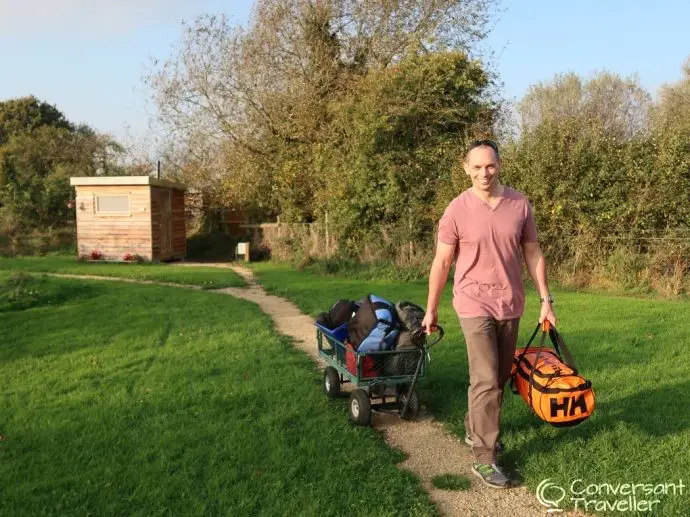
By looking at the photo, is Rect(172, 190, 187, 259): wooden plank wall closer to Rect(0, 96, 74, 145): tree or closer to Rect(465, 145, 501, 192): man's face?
Rect(465, 145, 501, 192): man's face

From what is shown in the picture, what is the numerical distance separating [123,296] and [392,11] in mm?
13326

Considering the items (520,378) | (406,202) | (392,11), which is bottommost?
(520,378)

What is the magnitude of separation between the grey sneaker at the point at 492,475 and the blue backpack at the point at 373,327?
1.40m

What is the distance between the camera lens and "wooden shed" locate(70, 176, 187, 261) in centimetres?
1927

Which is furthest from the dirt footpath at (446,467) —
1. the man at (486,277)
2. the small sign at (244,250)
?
the small sign at (244,250)

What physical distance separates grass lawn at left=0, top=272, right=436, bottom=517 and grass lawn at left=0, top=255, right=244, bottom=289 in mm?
5962

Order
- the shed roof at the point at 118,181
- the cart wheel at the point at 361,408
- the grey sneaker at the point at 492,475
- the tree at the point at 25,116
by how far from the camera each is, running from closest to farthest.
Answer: the grey sneaker at the point at 492,475, the cart wheel at the point at 361,408, the shed roof at the point at 118,181, the tree at the point at 25,116

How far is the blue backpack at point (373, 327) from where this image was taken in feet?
16.1

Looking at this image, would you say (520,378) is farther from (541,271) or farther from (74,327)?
(74,327)

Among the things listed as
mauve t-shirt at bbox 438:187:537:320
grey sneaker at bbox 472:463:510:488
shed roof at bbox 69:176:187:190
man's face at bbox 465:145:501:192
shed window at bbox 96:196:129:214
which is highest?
shed roof at bbox 69:176:187:190

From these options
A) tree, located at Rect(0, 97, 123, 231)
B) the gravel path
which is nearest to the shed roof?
tree, located at Rect(0, 97, 123, 231)

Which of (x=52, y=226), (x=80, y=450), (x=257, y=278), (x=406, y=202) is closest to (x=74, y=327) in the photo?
(x=80, y=450)

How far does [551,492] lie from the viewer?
351 centimetres

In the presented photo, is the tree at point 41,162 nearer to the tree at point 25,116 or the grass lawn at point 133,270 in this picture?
the tree at point 25,116
